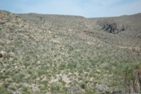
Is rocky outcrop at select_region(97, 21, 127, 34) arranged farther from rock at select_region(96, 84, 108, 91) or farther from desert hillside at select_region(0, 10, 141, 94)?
rock at select_region(96, 84, 108, 91)

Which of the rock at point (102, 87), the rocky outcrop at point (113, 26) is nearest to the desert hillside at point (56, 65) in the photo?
the rock at point (102, 87)

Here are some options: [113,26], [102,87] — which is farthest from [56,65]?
[113,26]

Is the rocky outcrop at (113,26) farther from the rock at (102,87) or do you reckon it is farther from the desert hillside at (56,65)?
the rock at (102,87)

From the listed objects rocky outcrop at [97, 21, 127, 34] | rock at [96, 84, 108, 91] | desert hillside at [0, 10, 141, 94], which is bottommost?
rock at [96, 84, 108, 91]

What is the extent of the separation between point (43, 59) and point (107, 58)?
11.9 metres

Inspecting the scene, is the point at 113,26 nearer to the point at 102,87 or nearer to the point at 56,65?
the point at 56,65

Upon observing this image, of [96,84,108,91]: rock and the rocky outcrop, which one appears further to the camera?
the rocky outcrop

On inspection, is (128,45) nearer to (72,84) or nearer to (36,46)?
(36,46)

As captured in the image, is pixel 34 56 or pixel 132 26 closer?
pixel 34 56

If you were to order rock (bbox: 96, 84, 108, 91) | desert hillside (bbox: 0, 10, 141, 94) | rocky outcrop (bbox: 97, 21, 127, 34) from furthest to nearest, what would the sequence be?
rocky outcrop (bbox: 97, 21, 127, 34)
rock (bbox: 96, 84, 108, 91)
desert hillside (bbox: 0, 10, 141, 94)

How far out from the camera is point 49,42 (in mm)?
43500

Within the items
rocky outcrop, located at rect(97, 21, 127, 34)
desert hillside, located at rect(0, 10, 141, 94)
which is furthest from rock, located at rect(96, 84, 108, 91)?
rocky outcrop, located at rect(97, 21, 127, 34)

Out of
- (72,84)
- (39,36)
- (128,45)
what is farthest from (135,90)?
(128,45)

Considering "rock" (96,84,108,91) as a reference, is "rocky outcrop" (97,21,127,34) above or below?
above
